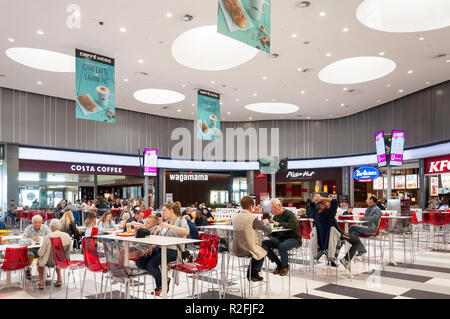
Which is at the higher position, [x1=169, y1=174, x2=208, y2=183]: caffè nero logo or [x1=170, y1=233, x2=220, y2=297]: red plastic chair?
[x1=169, y1=174, x2=208, y2=183]: caffè nero logo

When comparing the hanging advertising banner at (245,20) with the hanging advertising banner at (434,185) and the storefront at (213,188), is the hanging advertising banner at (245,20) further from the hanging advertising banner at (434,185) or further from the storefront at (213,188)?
the storefront at (213,188)

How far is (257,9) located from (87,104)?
6.03 m

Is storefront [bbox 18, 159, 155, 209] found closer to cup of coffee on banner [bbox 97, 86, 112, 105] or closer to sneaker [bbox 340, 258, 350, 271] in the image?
cup of coffee on banner [bbox 97, 86, 112, 105]

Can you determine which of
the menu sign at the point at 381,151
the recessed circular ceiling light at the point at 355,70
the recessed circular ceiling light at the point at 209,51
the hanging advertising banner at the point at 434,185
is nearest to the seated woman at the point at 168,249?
the recessed circular ceiling light at the point at 209,51

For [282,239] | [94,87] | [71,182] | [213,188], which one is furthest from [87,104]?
[213,188]

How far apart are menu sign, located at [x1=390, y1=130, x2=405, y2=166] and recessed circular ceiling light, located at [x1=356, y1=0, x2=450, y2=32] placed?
4.92m

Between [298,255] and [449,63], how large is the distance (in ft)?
30.7

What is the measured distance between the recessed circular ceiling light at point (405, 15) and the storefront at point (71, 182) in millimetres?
14551

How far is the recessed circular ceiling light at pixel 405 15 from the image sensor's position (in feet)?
30.7

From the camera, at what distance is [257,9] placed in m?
5.55

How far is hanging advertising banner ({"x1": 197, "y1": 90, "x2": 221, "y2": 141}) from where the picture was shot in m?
13.4

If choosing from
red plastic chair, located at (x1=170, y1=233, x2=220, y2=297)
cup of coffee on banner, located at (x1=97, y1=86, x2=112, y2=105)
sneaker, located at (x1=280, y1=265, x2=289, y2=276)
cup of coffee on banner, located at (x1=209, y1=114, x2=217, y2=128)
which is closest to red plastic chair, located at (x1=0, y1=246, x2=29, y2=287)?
red plastic chair, located at (x1=170, y1=233, x2=220, y2=297)

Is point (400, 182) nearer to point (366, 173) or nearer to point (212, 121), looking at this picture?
point (366, 173)

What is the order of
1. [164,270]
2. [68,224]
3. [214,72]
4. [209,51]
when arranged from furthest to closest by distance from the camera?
[214,72]
[209,51]
[68,224]
[164,270]
